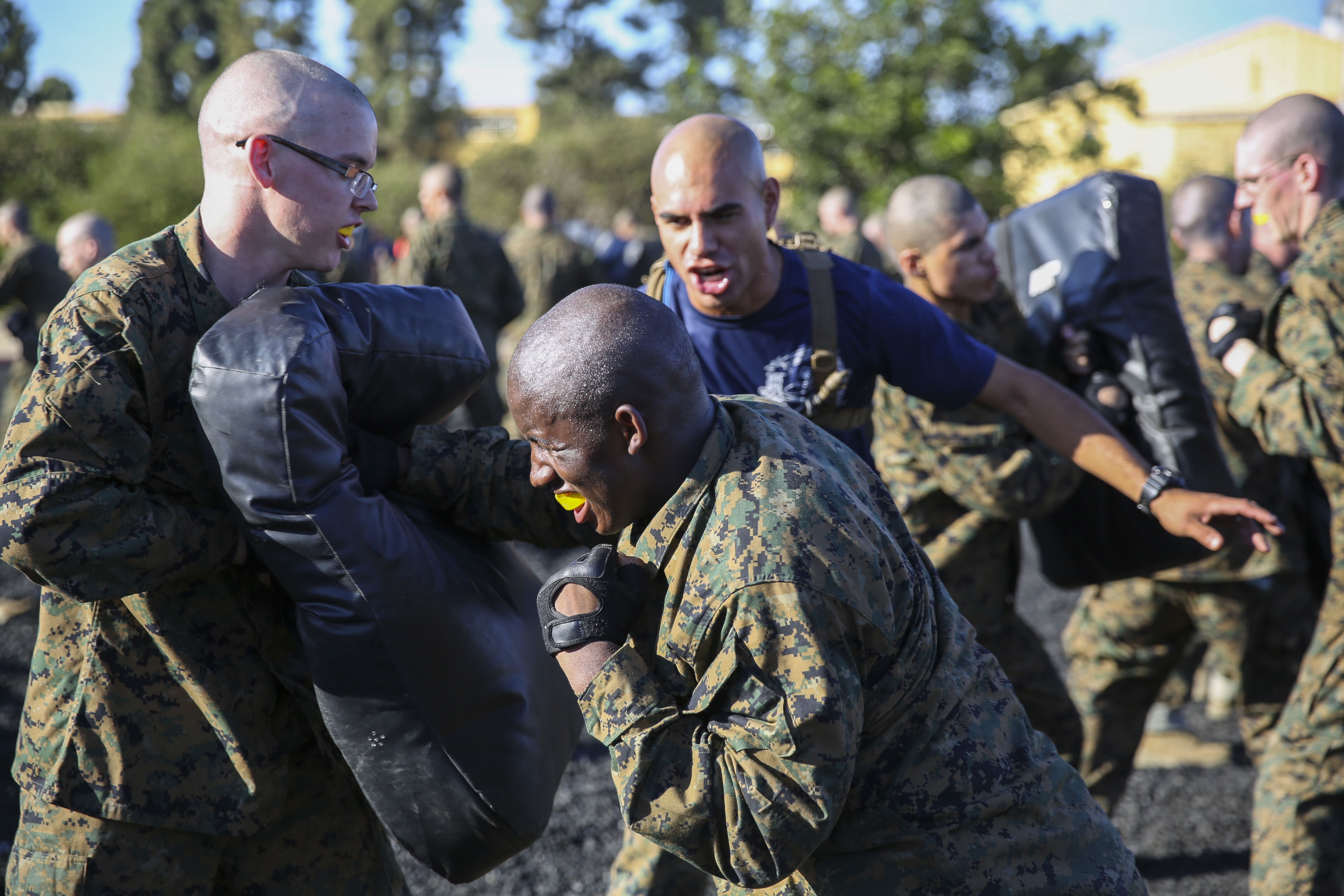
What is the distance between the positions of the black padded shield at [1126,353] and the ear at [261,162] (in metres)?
2.50

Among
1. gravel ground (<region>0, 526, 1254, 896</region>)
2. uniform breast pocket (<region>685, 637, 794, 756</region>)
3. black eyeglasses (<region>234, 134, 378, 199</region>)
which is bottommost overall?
gravel ground (<region>0, 526, 1254, 896</region>)

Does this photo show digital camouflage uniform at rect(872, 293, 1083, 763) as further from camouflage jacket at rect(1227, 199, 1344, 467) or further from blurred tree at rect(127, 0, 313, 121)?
blurred tree at rect(127, 0, 313, 121)

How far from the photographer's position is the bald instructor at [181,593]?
1.86 meters

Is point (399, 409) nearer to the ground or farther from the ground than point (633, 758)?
farther from the ground

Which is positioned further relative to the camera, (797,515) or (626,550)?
(626,550)

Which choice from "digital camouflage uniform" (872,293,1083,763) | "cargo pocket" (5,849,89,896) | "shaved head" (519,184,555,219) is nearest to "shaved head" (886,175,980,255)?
"digital camouflage uniform" (872,293,1083,763)

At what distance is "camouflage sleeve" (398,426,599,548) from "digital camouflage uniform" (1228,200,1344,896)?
6.91ft

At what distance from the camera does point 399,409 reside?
205 cm

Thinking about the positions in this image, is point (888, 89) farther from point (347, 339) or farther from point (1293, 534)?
point (347, 339)

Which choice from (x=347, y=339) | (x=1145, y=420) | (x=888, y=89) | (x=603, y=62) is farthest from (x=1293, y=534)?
(x=603, y=62)

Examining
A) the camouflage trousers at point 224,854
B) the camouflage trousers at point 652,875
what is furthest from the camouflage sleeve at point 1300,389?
the camouflage trousers at point 224,854

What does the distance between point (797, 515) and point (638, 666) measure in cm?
35

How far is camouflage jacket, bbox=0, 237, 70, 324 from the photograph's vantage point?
7.62m

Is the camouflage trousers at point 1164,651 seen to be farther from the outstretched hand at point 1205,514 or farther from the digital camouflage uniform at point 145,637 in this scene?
the digital camouflage uniform at point 145,637
